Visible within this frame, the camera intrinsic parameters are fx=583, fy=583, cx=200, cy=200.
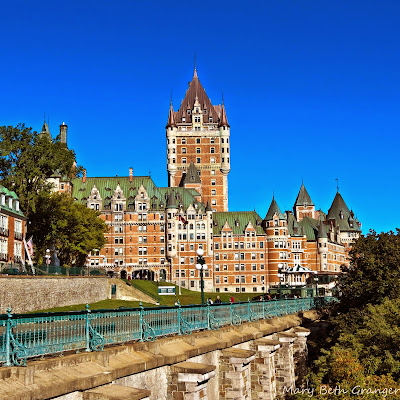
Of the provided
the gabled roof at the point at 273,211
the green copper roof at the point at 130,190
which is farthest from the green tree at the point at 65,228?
the gabled roof at the point at 273,211

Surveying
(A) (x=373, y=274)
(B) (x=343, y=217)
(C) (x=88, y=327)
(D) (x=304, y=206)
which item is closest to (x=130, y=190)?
(D) (x=304, y=206)

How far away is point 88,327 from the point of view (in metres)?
13.7

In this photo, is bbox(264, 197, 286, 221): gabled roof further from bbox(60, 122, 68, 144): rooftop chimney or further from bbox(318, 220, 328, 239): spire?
bbox(60, 122, 68, 144): rooftop chimney

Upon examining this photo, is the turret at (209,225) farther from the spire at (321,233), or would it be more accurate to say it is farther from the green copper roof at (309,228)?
the spire at (321,233)

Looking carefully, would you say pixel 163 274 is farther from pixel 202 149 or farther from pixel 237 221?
pixel 202 149

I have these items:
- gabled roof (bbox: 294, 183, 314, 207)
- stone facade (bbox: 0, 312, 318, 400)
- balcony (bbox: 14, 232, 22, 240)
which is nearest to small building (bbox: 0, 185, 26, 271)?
balcony (bbox: 14, 232, 22, 240)

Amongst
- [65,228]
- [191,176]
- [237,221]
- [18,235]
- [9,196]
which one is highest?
[191,176]

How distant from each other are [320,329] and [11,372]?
118 ft

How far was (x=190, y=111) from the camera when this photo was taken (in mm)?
142500

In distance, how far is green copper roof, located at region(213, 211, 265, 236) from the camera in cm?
12049

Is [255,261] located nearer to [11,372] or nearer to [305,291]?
[305,291]

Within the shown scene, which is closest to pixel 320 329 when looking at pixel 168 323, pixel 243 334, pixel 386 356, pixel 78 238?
pixel 386 356

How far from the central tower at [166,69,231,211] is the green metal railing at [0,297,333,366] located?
111095 mm

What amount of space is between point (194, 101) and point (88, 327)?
439 ft
